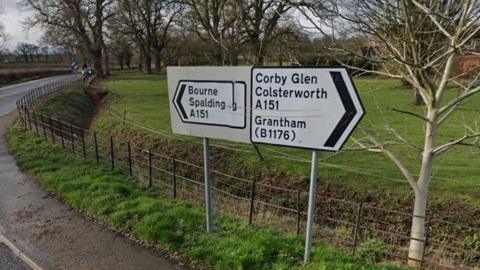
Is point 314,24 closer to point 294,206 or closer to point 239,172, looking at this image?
point 294,206

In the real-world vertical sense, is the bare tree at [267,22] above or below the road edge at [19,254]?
above

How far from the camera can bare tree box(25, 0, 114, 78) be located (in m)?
41.4

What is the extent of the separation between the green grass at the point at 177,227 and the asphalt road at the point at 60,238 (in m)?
0.20

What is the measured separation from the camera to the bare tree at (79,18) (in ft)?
136

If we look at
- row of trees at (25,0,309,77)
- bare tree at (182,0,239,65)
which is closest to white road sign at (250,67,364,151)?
bare tree at (182,0,239,65)

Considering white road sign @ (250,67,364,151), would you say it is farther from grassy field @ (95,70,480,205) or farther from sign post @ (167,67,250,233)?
grassy field @ (95,70,480,205)

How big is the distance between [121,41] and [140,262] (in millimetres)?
59366

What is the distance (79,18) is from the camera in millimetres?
42031

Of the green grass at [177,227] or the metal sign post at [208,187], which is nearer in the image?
the green grass at [177,227]

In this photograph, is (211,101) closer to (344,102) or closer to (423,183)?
(344,102)

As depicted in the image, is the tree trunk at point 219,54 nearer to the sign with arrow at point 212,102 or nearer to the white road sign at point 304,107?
the sign with arrow at point 212,102

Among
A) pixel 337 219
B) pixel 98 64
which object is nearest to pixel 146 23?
pixel 98 64

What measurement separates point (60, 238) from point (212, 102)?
2.80 meters

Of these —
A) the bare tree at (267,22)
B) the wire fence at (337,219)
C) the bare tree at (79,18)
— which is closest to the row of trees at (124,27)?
the bare tree at (79,18)
